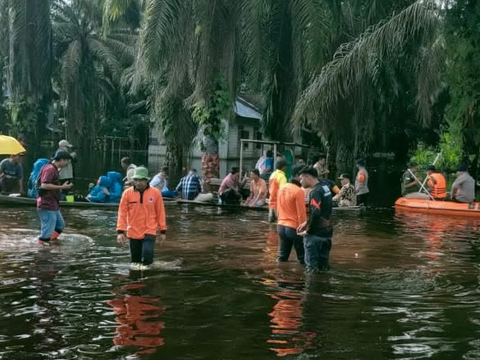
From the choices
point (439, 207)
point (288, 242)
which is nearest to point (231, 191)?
point (439, 207)

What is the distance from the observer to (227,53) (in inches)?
831

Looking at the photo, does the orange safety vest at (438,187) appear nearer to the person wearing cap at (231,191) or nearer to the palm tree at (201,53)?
the person wearing cap at (231,191)

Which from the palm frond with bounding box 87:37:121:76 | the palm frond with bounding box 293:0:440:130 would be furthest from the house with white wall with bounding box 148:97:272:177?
the palm frond with bounding box 293:0:440:130

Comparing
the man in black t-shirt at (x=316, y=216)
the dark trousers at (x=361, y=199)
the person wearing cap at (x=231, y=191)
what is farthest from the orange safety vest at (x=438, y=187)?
the man in black t-shirt at (x=316, y=216)

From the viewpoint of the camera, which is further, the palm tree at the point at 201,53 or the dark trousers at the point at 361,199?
the palm tree at the point at 201,53

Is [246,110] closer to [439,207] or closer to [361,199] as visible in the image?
[361,199]

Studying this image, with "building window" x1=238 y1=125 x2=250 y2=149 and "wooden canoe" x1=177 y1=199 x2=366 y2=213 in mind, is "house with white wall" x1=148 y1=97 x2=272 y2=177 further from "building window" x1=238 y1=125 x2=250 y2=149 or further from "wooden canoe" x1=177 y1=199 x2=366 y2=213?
"wooden canoe" x1=177 y1=199 x2=366 y2=213

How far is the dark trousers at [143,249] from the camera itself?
9.34 meters

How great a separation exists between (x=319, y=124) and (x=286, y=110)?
82.4 inches

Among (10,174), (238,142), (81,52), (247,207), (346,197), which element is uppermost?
(81,52)

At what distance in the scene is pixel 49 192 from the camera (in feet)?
37.3

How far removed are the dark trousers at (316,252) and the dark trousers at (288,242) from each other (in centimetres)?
Result: 56

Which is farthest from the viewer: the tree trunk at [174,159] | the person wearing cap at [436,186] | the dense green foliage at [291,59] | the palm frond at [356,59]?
the tree trunk at [174,159]

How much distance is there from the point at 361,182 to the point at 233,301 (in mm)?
11460
